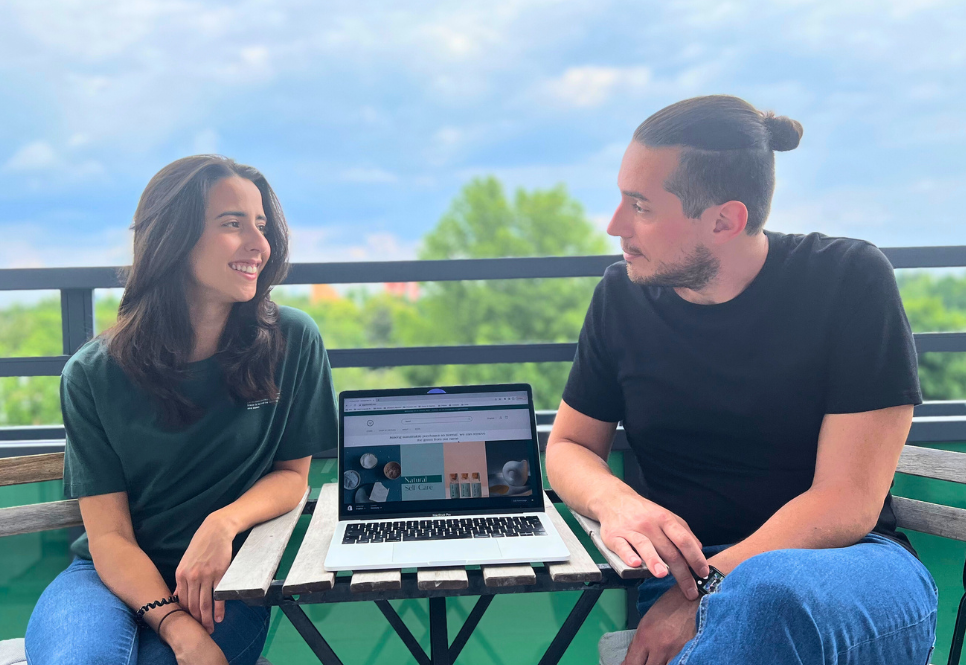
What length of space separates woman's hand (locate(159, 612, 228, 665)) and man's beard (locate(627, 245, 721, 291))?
1109mm

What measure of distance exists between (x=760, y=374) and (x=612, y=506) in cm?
42

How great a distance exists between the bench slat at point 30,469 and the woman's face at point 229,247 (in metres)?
0.57

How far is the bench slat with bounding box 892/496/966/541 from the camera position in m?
1.53

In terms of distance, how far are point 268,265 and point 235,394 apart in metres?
0.33

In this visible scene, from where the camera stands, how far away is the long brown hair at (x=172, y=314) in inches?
58.0

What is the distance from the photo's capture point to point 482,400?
151 centimetres

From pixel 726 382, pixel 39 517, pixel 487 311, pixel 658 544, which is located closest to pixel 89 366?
pixel 39 517

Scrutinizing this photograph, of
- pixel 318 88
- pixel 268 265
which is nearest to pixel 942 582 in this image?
pixel 268 265

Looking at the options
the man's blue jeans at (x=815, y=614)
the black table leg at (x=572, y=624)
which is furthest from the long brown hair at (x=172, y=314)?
the man's blue jeans at (x=815, y=614)

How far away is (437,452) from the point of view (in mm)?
1468

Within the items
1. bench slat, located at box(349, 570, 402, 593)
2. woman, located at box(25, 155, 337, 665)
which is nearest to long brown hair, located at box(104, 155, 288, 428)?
woman, located at box(25, 155, 337, 665)

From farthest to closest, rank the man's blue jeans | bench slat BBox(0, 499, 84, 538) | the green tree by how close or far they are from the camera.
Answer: the green tree, bench slat BBox(0, 499, 84, 538), the man's blue jeans

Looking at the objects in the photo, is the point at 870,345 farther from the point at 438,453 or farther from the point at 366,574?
the point at 366,574

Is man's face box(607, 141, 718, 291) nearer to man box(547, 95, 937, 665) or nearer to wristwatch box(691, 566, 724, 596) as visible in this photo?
man box(547, 95, 937, 665)
